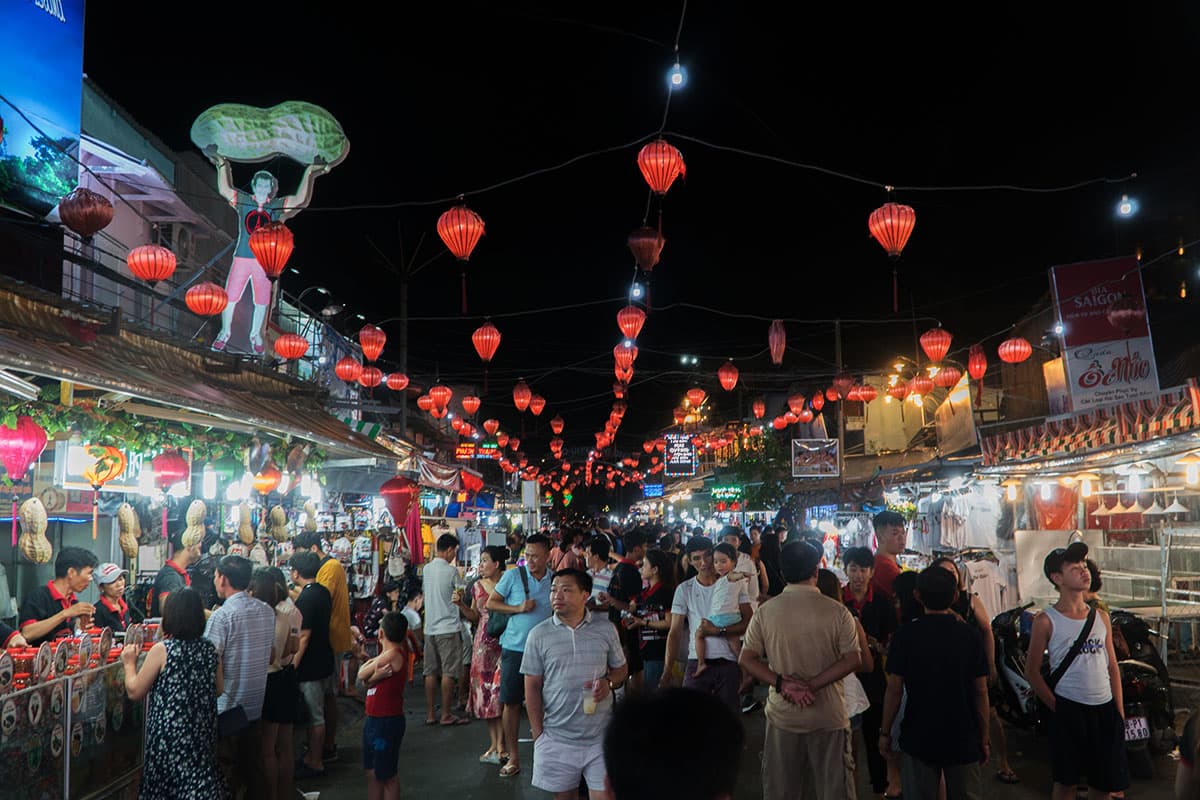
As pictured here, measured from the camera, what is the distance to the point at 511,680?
841 centimetres

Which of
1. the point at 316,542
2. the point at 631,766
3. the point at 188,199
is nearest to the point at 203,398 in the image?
the point at 316,542

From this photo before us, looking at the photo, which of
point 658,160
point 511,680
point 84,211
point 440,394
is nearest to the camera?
point 511,680

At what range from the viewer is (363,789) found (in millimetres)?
8141

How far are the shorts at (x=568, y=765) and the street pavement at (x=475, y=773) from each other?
291 centimetres

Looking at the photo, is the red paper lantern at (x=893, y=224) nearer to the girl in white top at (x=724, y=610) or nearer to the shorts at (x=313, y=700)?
the girl in white top at (x=724, y=610)

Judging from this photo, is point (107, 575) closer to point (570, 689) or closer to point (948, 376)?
point (570, 689)

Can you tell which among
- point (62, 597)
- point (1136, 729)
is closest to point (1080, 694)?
point (1136, 729)

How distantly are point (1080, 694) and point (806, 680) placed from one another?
2052mm

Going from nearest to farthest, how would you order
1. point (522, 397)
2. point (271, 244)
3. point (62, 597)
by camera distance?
point (62, 597) → point (271, 244) → point (522, 397)

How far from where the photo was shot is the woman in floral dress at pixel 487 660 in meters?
9.05

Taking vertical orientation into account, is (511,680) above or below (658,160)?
below

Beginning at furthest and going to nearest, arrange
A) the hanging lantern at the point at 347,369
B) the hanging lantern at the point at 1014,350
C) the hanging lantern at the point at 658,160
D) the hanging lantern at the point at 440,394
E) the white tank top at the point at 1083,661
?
1. the hanging lantern at the point at 440,394
2. the hanging lantern at the point at 347,369
3. the hanging lantern at the point at 1014,350
4. the hanging lantern at the point at 658,160
5. the white tank top at the point at 1083,661

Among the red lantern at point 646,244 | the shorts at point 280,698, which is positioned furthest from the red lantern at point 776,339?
the shorts at point 280,698

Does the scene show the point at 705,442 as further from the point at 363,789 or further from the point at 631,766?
the point at 631,766
